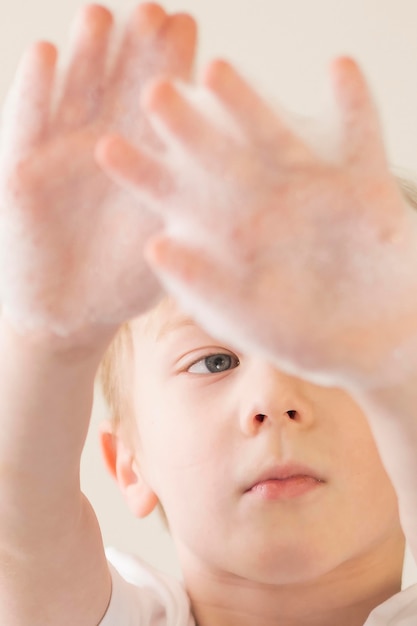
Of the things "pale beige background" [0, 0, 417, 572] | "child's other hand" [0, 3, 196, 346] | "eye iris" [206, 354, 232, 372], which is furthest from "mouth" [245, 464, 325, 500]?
"pale beige background" [0, 0, 417, 572]

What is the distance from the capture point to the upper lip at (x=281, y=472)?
668mm

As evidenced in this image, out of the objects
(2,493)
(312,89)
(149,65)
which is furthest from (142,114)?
(312,89)

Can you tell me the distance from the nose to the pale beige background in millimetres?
747

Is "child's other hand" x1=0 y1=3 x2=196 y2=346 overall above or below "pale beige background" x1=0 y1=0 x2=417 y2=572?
above

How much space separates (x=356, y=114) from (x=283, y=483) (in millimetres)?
323

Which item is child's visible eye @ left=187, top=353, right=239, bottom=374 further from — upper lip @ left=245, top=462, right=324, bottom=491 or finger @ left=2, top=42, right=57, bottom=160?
finger @ left=2, top=42, right=57, bottom=160

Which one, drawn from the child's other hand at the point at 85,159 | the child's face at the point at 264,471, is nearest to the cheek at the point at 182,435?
the child's face at the point at 264,471

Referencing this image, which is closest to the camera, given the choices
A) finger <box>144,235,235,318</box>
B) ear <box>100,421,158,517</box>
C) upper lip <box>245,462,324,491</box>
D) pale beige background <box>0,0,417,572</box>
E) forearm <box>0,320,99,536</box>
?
finger <box>144,235,235,318</box>

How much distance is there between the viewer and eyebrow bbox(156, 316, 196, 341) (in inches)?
29.7

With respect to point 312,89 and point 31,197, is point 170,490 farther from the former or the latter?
point 312,89

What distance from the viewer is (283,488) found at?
671 mm

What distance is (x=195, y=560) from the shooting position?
2.51 feet

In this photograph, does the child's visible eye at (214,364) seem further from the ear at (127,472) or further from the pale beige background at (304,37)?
the pale beige background at (304,37)

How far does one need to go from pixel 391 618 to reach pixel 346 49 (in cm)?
92
